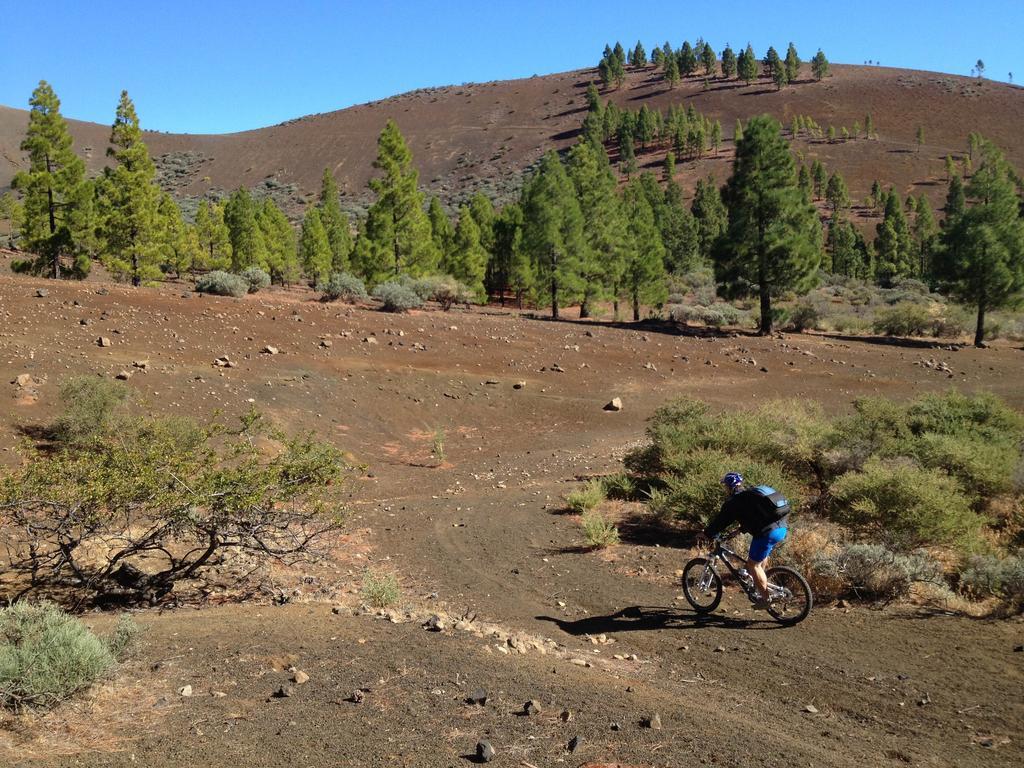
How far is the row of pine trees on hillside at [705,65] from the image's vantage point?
140625 millimetres

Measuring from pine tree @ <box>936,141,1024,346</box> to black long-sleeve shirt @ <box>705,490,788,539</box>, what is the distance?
33.3 meters

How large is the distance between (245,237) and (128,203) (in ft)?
70.1

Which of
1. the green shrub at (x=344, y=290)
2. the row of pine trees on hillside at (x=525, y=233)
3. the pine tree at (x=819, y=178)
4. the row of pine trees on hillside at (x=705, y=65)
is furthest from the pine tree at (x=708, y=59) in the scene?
the green shrub at (x=344, y=290)

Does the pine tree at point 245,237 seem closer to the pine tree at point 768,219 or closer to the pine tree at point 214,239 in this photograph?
the pine tree at point 214,239

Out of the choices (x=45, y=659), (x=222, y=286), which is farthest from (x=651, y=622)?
(x=222, y=286)

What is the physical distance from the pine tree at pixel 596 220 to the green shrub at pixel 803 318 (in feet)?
33.4

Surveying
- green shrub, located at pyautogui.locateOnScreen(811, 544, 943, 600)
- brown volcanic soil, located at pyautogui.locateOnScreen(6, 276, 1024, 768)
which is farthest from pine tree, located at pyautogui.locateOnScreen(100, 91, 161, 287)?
green shrub, located at pyautogui.locateOnScreen(811, 544, 943, 600)

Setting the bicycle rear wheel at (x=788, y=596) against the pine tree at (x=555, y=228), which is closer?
the bicycle rear wheel at (x=788, y=596)

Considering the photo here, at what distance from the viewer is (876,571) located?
283 inches

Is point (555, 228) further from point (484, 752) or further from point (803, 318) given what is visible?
point (484, 752)

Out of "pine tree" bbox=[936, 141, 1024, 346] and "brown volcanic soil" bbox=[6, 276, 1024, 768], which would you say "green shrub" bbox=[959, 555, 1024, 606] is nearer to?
"brown volcanic soil" bbox=[6, 276, 1024, 768]

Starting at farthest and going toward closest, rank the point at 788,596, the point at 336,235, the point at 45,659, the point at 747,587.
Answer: the point at 336,235, the point at 747,587, the point at 788,596, the point at 45,659

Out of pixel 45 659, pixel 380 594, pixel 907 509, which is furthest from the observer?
pixel 907 509

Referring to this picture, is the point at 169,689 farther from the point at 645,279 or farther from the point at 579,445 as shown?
the point at 645,279
